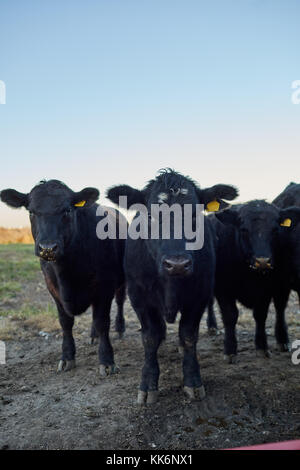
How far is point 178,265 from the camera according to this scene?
4086 mm

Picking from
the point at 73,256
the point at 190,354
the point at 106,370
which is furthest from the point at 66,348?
the point at 190,354

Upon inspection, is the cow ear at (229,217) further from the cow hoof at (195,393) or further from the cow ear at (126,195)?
the cow hoof at (195,393)

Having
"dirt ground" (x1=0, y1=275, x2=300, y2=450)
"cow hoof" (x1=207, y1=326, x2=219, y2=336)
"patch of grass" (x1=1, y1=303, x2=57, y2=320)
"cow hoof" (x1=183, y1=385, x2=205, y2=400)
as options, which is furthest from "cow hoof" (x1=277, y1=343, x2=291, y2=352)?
"patch of grass" (x1=1, y1=303, x2=57, y2=320)

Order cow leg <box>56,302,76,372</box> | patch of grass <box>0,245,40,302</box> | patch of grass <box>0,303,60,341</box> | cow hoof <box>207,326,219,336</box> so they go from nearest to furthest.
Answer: cow leg <box>56,302,76,372</box>, cow hoof <box>207,326,219,336</box>, patch of grass <box>0,303,60,341</box>, patch of grass <box>0,245,40,302</box>

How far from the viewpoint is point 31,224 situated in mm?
5816

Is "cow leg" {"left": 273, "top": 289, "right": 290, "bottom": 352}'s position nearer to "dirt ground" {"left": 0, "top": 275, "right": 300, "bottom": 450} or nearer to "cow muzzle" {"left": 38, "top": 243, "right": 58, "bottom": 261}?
"dirt ground" {"left": 0, "top": 275, "right": 300, "bottom": 450}

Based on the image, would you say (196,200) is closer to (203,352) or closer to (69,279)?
(69,279)

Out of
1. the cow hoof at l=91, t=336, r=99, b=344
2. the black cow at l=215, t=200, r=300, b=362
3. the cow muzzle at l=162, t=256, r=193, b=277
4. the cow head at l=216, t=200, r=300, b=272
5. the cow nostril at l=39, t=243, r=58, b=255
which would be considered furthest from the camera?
the cow hoof at l=91, t=336, r=99, b=344

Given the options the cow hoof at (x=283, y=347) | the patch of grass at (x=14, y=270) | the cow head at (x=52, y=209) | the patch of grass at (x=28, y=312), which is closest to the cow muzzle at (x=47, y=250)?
the cow head at (x=52, y=209)

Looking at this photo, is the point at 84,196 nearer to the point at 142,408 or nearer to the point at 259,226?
the point at 259,226

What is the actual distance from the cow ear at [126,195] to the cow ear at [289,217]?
1996 millimetres

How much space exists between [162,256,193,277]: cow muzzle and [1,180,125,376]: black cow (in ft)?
5.33

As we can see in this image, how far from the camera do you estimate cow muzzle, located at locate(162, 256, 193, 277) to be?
409 centimetres

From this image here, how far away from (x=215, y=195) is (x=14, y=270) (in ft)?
35.1
